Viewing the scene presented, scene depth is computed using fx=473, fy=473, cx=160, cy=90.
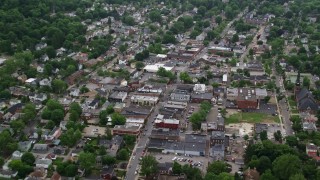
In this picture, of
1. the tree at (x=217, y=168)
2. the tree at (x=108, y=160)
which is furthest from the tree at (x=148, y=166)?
the tree at (x=217, y=168)

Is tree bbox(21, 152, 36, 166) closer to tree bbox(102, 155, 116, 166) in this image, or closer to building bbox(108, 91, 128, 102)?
tree bbox(102, 155, 116, 166)

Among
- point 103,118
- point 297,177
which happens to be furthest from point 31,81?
point 297,177

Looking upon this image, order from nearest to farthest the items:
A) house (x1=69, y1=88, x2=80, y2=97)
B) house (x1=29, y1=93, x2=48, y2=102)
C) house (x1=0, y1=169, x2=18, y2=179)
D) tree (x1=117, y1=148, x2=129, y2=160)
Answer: house (x1=0, y1=169, x2=18, y2=179) → tree (x1=117, y1=148, x2=129, y2=160) → house (x1=29, y1=93, x2=48, y2=102) → house (x1=69, y1=88, x2=80, y2=97)

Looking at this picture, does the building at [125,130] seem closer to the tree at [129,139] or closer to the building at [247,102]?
the tree at [129,139]

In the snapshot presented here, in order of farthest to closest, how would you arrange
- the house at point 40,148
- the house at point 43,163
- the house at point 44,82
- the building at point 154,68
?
the building at point 154,68 → the house at point 44,82 → the house at point 40,148 → the house at point 43,163

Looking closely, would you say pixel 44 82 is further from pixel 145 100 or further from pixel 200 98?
pixel 200 98

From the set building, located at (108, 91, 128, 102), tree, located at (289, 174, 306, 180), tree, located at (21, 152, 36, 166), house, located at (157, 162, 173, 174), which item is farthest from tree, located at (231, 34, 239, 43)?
tree, located at (21, 152, 36, 166)

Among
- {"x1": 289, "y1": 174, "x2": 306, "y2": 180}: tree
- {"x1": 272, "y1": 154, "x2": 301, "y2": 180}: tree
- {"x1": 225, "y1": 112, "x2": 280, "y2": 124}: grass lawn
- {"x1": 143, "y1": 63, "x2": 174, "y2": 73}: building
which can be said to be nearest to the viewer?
{"x1": 289, "y1": 174, "x2": 306, "y2": 180}: tree
